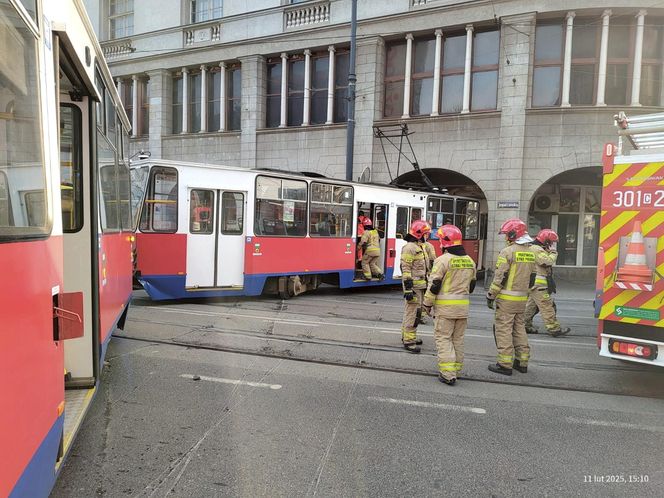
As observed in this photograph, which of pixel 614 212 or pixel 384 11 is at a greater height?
pixel 384 11

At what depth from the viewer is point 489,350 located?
6910mm

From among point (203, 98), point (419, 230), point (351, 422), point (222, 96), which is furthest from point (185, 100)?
point (351, 422)

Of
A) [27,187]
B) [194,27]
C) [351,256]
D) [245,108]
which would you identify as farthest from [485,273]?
[194,27]

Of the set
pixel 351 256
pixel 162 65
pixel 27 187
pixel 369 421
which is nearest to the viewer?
pixel 27 187

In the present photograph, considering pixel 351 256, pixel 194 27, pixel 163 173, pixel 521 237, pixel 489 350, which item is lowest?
pixel 489 350

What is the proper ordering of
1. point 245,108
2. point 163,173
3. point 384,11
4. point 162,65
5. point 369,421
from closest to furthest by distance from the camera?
point 369,421, point 163,173, point 384,11, point 245,108, point 162,65

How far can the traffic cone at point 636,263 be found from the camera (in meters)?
4.82

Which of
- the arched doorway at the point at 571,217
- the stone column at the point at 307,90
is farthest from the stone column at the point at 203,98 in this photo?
the arched doorway at the point at 571,217

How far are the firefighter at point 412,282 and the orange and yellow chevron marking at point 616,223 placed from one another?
2.39 meters

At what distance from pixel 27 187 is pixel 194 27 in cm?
2211

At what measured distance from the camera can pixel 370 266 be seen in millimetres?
12516

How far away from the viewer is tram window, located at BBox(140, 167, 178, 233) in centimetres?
912

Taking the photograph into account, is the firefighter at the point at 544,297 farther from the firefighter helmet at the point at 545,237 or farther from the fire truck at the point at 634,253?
the fire truck at the point at 634,253

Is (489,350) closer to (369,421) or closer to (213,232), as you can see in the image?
(369,421)
